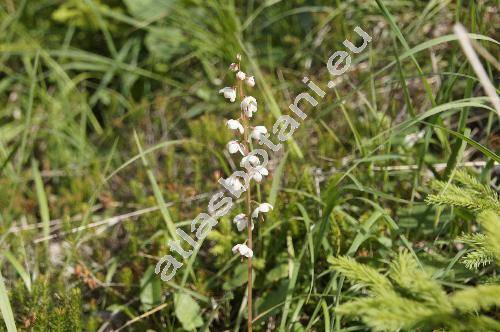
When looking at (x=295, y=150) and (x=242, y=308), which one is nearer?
(x=242, y=308)

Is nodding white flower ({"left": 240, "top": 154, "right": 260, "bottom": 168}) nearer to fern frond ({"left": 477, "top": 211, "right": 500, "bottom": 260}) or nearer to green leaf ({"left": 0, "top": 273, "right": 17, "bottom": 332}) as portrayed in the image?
fern frond ({"left": 477, "top": 211, "right": 500, "bottom": 260})

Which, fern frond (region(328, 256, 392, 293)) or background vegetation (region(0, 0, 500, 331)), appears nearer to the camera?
fern frond (region(328, 256, 392, 293))

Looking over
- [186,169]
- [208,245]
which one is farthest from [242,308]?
[186,169]

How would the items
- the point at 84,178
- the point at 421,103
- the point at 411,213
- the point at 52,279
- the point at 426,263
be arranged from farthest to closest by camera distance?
the point at 84,178, the point at 421,103, the point at 52,279, the point at 411,213, the point at 426,263

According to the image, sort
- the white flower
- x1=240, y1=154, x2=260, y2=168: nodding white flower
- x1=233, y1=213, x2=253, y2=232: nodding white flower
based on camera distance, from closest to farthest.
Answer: x1=240, y1=154, x2=260, y2=168: nodding white flower < x1=233, y1=213, x2=253, y2=232: nodding white flower < the white flower

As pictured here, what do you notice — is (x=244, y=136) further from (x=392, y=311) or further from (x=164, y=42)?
(x=164, y=42)

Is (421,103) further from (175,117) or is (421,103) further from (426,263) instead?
(175,117)

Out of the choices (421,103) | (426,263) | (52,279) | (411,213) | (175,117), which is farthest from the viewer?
(175,117)

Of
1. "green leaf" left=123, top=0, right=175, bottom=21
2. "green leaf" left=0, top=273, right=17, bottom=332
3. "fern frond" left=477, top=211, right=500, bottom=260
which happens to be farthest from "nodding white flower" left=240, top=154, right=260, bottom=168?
"green leaf" left=123, top=0, right=175, bottom=21

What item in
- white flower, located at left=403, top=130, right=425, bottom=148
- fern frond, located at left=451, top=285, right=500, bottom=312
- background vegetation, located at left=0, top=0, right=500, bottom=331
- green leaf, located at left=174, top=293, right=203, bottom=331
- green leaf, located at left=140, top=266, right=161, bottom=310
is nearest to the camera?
fern frond, located at left=451, top=285, right=500, bottom=312
